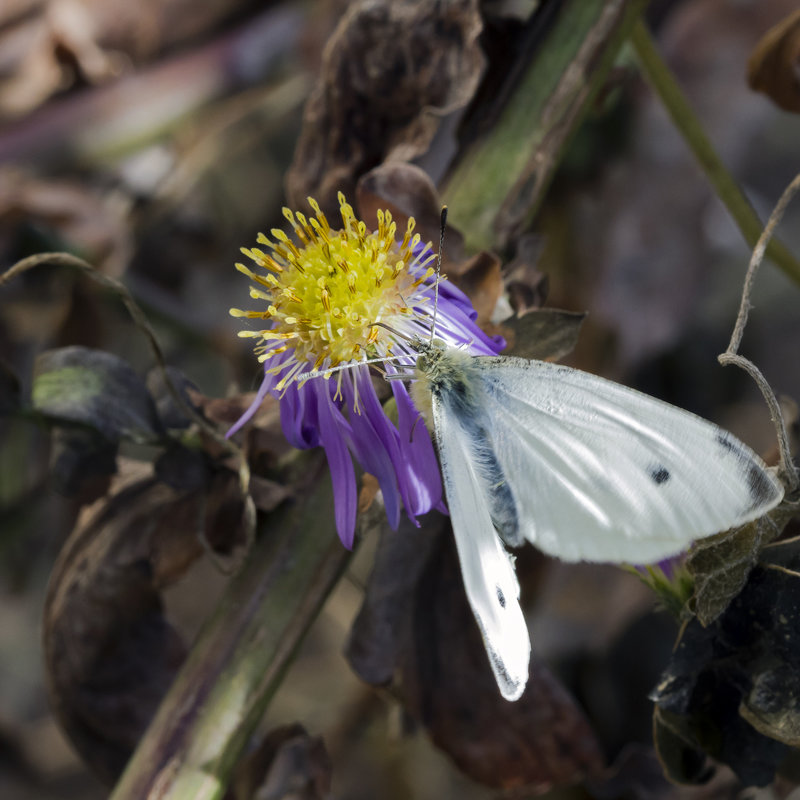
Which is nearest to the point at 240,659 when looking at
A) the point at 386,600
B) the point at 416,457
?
the point at 386,600

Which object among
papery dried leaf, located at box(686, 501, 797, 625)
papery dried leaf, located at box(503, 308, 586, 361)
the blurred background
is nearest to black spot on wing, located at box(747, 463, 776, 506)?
papery dried leaf, located at box(686, 501, 797, 625)

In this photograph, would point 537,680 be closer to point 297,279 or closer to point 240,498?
point 240,498

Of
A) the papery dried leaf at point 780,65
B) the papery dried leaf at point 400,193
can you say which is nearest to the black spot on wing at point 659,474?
the papery dried leaf at point 400,193

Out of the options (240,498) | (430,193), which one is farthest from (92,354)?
(430,193)

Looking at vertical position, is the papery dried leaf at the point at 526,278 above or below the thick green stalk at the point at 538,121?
below

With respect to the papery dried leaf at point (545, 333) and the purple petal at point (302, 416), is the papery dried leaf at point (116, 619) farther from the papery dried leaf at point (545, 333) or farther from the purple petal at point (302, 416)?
the papery dried leaf at point (545, 333)

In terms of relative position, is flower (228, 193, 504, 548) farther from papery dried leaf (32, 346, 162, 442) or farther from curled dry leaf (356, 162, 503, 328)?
papery dried leaf (32, 346, 162, 442)

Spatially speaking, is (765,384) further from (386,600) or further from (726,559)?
(386,600)
